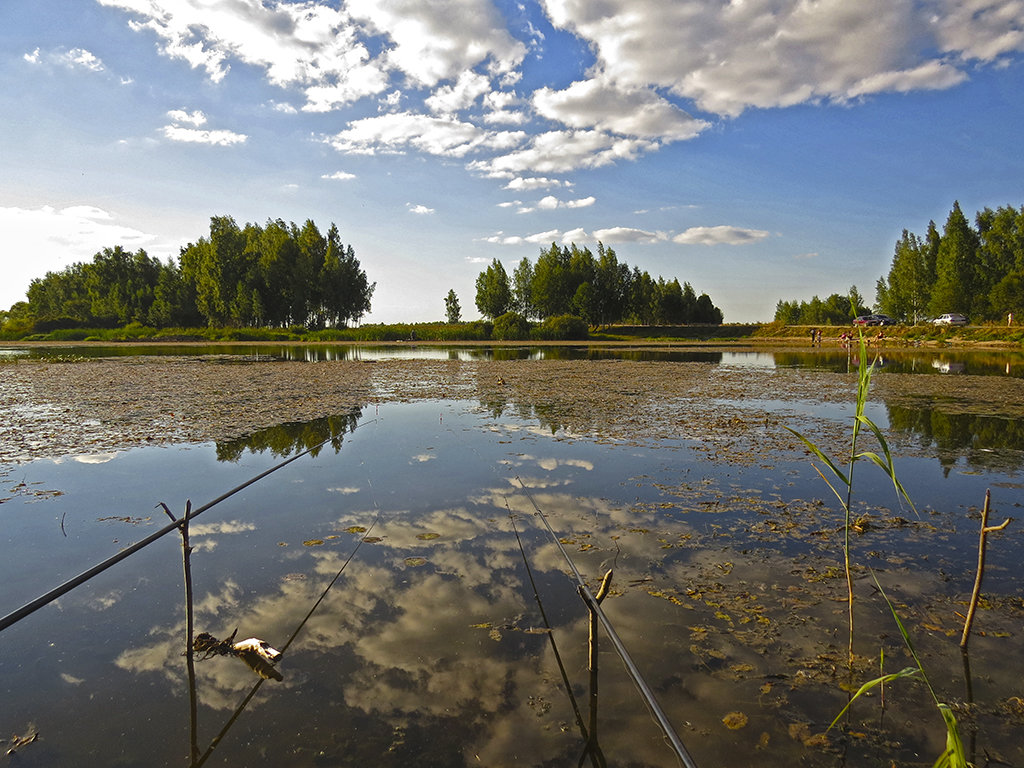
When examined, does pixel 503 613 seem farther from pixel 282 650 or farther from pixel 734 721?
pixel 734 721

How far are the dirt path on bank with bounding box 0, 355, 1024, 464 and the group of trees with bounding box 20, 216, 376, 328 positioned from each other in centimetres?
5135

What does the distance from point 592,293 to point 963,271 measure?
48.4m

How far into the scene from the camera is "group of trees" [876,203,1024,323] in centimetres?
6359

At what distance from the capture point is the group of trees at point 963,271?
63594 mm

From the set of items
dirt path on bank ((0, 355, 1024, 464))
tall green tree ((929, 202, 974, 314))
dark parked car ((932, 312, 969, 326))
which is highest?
tall green tree ((929, 202, 974, 314))

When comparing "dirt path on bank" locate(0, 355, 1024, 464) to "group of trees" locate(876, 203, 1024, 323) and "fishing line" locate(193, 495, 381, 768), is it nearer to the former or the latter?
"fishing line" locate(193, 495, 381, 768)

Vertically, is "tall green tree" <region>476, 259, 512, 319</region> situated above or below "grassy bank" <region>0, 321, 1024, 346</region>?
above

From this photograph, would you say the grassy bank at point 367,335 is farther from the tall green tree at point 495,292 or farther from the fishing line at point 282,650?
the fishing line at point 282,650

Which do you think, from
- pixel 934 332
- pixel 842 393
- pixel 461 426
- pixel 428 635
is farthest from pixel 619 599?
pixel 934 332

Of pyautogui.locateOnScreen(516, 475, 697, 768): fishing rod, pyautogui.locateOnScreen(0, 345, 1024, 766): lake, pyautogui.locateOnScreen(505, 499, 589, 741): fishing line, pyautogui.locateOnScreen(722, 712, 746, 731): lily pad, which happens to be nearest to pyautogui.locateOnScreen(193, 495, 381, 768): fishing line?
pyautogui.locateOnScreen(0, 345, 1024, 766): lake

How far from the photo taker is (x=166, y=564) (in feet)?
21.1

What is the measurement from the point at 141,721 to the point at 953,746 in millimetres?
4704

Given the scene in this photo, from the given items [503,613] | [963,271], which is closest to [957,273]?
[963,271]

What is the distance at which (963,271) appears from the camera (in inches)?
2653
